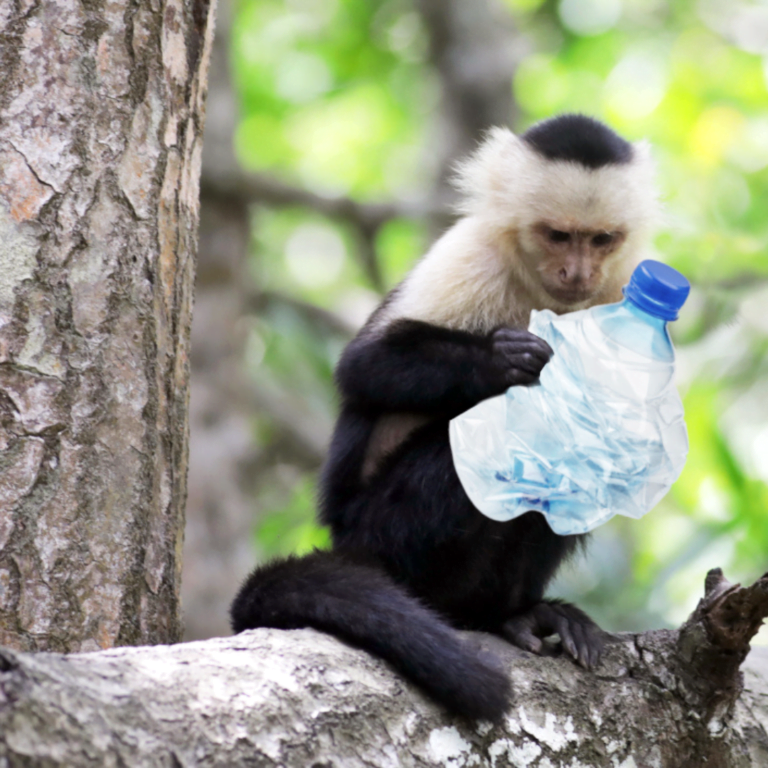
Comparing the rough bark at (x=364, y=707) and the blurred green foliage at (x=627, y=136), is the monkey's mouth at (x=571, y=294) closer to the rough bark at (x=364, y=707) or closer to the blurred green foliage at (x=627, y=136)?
the blurred green foliage at (x=627, y=136)

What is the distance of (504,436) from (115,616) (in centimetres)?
97

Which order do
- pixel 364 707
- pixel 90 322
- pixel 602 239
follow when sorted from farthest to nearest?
pixel 602 239 < pixel 90 322 < pixel 364 707

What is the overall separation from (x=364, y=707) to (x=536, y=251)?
147 cm

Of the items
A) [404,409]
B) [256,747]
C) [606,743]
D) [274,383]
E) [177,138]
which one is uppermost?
[177,138]

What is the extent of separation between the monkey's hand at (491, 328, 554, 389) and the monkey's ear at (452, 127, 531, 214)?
2.19 ft

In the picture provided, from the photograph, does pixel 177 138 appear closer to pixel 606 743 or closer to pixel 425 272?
pixel 425 272

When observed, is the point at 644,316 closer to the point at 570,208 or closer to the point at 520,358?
the point at 520,358

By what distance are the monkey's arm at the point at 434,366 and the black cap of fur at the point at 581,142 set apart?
646 millimetres

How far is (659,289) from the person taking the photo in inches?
76.3

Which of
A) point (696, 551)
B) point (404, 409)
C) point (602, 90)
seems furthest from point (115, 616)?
point (602, 90)

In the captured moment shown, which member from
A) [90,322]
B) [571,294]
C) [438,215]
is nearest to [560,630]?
[571,294]

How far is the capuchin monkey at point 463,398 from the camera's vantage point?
2.03m

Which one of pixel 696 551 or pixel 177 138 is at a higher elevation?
pixel 177 138

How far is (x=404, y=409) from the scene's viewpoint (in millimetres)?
2488
